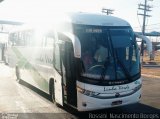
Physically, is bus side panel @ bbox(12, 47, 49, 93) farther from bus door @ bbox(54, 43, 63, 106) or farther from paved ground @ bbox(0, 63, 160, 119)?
bus door @ bbox(54, 43, 63, 106)

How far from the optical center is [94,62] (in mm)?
10250

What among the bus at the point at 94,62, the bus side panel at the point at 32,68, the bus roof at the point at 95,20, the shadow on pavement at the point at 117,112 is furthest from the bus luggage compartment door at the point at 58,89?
the bus roof at the point at 95,20

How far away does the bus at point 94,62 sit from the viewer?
10.1 metres

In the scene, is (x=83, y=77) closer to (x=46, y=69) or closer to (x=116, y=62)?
(x=116, y=62)

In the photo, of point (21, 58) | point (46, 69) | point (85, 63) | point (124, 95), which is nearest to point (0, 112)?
point (46, 69)

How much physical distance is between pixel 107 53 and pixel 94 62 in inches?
21.4

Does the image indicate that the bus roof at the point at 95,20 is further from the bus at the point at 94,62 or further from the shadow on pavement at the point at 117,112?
the shadow on pavement at the point at 117,112

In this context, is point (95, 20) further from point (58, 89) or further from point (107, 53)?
point (58, 89)

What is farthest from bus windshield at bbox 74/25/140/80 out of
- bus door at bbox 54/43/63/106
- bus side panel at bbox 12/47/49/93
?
bus side panel at bbox 12/47/49/93

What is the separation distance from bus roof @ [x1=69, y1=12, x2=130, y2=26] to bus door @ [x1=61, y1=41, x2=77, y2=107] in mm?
1008

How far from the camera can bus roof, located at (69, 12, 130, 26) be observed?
11.0m

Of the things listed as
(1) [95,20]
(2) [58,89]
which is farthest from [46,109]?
(1) [95,20]

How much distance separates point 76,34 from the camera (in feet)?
34.7

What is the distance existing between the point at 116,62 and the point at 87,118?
2064mm
